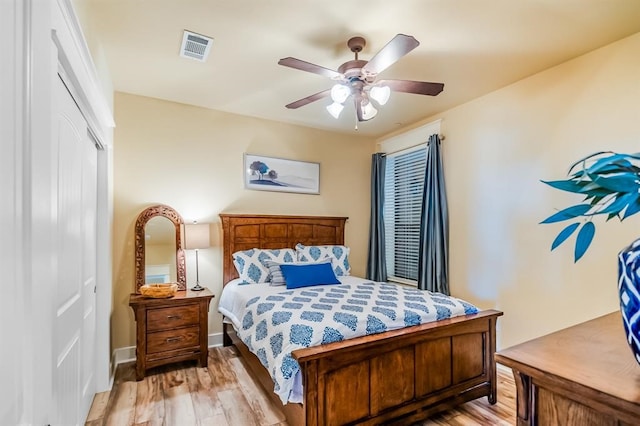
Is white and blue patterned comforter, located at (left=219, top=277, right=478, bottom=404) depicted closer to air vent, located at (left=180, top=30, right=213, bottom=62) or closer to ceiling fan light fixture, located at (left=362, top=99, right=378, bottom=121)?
ceiling fan light fixture, located at (left=362, top=99, right=378, bottom=121)

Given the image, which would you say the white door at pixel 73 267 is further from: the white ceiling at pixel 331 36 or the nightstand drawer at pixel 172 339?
the white ceiling at pixel 331 36

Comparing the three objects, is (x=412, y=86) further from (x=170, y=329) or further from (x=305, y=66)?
(x=170, y=329)

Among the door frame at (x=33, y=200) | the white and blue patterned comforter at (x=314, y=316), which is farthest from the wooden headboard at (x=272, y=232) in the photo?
the door frame at (x=33, y=200)

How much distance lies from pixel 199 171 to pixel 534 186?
343cm

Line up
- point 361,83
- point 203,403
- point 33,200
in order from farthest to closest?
point 203,403
point 361,83
point 33,200

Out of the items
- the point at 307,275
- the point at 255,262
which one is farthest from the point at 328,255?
the point at 255,262

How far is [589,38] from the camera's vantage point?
7.75ft

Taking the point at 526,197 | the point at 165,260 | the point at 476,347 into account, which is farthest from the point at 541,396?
the point at 165,260

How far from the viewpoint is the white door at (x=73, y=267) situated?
1617 millimetres

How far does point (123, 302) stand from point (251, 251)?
4.49 ft

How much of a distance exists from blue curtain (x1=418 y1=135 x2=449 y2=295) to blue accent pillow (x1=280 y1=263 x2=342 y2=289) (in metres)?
1.10

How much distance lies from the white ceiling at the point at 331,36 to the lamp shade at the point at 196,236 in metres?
1.40

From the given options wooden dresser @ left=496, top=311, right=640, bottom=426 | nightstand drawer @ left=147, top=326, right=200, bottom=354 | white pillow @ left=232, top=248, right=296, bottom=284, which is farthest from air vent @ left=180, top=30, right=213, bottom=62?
wooden dresser @ left=496, top=311, right=640, bottom=426

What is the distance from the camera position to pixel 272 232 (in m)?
4.05
